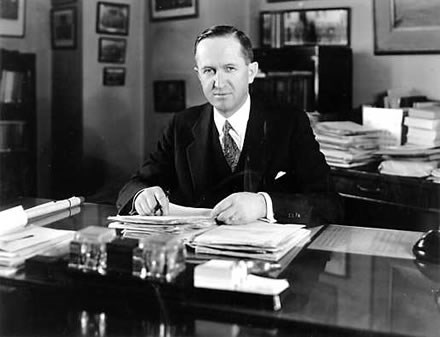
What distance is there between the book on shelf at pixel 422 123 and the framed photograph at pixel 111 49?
3.89 ft

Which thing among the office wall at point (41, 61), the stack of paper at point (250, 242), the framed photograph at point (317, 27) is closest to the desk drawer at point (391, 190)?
→ the framed photograph at point (317, 27)

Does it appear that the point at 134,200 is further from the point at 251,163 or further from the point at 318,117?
the point at 318,117

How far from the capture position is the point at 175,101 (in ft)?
7.99

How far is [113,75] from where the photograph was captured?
7.77 ft

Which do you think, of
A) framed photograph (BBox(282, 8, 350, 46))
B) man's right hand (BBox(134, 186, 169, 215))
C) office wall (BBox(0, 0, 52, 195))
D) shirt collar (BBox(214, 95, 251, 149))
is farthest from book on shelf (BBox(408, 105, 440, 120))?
office wall (BBox(0, 0, 52, 195))

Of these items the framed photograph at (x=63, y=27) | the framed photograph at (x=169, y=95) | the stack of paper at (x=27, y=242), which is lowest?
the stack of paper at (x=27, y=242)

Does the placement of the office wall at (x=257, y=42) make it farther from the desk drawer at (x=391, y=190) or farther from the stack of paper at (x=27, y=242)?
the stack of paper at (x=27, y=242)

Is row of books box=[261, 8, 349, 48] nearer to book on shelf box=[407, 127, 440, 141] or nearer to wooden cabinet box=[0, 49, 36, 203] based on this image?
book on shelf box=[407, 127, 440, 141]

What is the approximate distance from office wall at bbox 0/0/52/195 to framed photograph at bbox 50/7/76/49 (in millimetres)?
27

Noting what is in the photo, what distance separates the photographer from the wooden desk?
2.34 meters

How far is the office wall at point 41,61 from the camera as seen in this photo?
7.63 feet

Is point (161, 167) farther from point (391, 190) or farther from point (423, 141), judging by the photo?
point (423, 141)

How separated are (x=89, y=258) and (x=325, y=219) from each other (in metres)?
0.84

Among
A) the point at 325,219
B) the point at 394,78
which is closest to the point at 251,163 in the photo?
the point at 325,219
